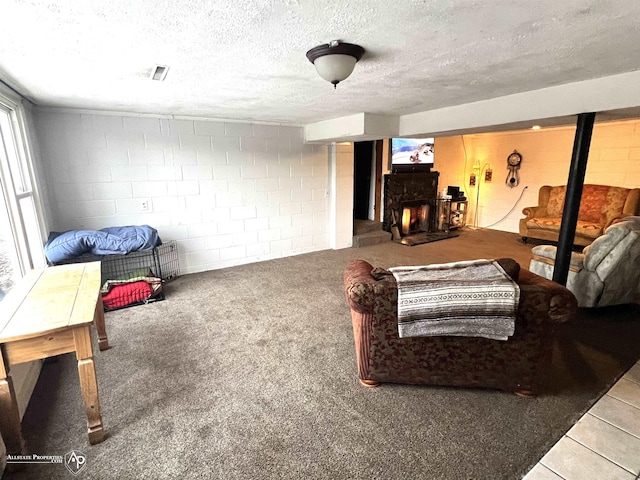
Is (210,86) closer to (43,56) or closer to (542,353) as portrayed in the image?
(43,56)

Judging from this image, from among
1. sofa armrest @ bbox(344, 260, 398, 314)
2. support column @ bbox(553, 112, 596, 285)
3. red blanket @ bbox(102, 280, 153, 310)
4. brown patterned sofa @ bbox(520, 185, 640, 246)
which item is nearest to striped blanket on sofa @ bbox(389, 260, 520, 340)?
sofa armrest @ bbox(344, 260, 398, 314)

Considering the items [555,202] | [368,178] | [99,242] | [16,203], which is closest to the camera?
[16,203]

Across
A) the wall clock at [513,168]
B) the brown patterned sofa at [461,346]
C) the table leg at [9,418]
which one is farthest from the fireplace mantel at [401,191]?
the table leg at [9,418]

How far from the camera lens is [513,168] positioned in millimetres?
6758

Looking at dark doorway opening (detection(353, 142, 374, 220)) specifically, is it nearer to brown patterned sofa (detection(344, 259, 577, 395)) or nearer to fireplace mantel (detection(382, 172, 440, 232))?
fireplace mantel (detection(382, 172, 440, 232))

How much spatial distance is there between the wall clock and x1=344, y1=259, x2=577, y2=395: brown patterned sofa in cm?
558

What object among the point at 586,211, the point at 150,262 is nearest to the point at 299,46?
the point at 150,262

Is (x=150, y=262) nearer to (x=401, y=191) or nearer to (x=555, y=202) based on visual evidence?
(x=401, y=191)

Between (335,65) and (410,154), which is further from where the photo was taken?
(410,154)

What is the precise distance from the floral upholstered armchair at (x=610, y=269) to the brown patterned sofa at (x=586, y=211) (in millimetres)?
2052

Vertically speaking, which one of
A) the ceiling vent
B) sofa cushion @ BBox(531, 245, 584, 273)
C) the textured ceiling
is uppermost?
the ceiling vent

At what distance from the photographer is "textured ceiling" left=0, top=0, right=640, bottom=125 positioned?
4.21 feet

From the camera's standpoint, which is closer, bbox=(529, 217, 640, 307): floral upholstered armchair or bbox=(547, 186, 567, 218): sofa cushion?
bbox=(529, 217, 640, 307): floral upholstered armchair

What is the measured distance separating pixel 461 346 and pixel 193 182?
11.9 ft
